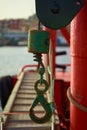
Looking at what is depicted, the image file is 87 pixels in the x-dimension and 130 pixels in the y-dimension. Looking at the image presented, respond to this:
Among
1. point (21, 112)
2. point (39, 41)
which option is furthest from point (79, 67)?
point (21, 112)

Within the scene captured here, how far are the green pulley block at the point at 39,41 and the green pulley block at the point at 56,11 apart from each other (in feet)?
0.48

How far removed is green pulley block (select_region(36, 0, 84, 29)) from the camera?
2865 mm

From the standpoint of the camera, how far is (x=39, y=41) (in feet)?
9.91

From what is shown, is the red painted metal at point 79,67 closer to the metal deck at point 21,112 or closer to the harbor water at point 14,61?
the metal deck at point 21,112

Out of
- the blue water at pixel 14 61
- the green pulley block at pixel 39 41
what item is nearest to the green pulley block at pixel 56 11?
the green pulley block at pixel 39 41

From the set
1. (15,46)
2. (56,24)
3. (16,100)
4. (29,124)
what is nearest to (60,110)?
(16,100)

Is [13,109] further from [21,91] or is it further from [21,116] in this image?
[21,91]

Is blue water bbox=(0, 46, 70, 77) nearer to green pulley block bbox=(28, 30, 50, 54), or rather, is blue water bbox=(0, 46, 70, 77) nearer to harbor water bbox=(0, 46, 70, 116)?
harbor water bbox=(0, 46, 70, 116)

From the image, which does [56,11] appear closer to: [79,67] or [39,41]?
[39,41]

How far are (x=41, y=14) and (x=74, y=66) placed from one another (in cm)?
67

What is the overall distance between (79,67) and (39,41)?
455 millimetres

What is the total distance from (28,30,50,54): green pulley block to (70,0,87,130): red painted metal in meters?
0.32

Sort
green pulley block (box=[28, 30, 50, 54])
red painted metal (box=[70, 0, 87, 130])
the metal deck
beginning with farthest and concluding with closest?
the metal deck, red painted metal (box=[70, 0, 87, 130]), green pulley block (box=[28, 30, 50, 54])

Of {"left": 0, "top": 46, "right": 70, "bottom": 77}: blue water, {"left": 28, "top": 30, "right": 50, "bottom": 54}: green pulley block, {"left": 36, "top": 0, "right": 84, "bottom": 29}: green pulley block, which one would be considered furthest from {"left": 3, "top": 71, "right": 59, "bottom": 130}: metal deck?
{"left": 0, "top": 46, "right": 70, "bottom": 77}: blue water
